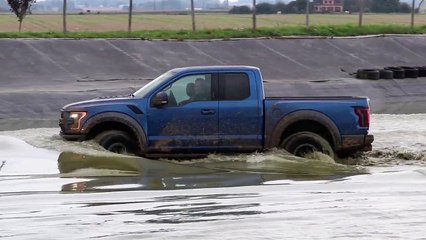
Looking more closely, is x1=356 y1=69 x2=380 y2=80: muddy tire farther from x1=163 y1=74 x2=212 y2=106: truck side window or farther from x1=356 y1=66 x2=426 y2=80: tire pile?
x1=163 y1=74 x2=212 y2=106: truck side window

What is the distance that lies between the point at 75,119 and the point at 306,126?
13.1 ft

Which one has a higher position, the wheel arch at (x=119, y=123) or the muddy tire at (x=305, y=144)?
the wheel arch at (x=119, y=123)

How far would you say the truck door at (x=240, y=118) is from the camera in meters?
15.7

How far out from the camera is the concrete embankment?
2792 cm

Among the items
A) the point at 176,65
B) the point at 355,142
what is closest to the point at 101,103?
the point at 355,142

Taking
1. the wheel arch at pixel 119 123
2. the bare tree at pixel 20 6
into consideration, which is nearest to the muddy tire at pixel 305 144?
the wheel arch at pixel 119 123

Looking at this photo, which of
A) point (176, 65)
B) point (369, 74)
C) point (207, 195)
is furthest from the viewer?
point (176, 65)

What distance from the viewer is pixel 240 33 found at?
130 ft

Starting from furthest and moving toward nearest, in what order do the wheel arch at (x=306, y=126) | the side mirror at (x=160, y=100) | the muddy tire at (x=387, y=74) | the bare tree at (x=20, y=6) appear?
1. the bare tree at (x=20, y=6)
2. the muddy tire at (x=387, y=74)
3. the wheel arch at (x=306, y=126)
4. the side mirror at (x=160, y=100)

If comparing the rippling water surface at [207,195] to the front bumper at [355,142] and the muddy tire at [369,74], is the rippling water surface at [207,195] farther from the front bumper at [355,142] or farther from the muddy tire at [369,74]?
the muddy tire at [369,74]

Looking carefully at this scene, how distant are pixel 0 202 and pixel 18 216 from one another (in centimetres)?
109

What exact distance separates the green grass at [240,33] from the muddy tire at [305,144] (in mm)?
21501

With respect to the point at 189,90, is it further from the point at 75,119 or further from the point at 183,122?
the point at 75,119

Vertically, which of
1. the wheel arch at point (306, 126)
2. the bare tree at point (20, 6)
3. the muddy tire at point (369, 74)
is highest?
the bare tree at point (20, 6)
